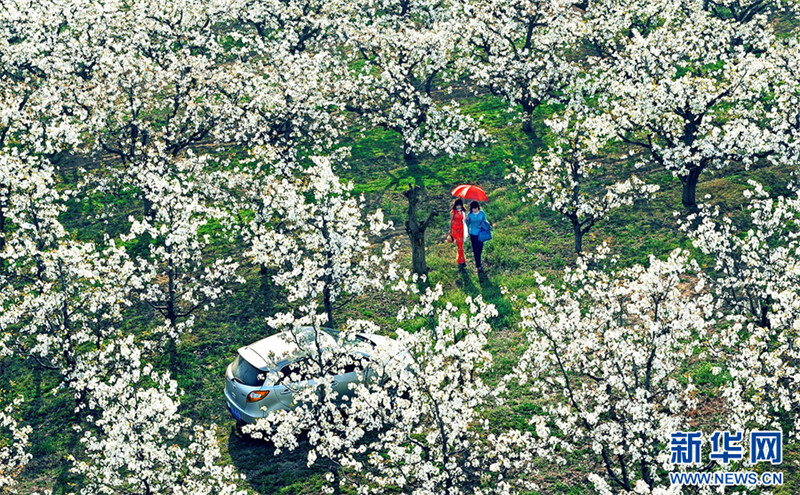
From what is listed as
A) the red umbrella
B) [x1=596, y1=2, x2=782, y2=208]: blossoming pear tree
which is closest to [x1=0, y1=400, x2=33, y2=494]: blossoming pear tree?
the red umbrella

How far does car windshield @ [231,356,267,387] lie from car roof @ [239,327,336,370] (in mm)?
121

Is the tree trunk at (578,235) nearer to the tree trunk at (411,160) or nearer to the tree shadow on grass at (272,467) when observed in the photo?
the tree trunk at (411,160)

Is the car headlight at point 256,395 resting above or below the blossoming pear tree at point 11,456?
above

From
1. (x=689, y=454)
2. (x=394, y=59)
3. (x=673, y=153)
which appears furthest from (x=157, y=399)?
(x=394, y=59)

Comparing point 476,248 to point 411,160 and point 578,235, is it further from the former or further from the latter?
point 411,160

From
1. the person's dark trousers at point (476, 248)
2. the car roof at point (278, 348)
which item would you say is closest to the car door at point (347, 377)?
the car roof at point (278, 348)

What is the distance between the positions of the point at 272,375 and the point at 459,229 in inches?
349

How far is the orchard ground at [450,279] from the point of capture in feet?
52.3

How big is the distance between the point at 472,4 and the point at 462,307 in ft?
65.4

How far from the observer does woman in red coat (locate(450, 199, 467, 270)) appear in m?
21.7

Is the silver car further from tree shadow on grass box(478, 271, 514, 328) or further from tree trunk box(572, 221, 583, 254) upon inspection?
tree trunk box(572, 221, 583, 254)

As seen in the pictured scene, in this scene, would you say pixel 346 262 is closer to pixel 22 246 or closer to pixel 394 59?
pixel 22 246

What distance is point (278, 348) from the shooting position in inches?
654

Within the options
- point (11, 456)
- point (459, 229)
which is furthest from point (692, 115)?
point (11, 456)
